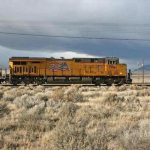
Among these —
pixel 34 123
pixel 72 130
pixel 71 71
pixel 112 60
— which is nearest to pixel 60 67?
pixel 71 71

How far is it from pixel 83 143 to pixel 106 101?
54.7 ft

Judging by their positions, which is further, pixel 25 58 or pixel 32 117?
pixel 25 58

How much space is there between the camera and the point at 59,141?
11.1 meters

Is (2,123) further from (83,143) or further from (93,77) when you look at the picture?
(93,77)

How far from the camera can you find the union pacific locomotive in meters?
62.4

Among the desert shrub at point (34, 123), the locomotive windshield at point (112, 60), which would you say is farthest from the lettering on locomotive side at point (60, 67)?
the desert shrub at point (34, 123)

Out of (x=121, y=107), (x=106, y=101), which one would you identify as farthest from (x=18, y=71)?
(x=121, y=107)

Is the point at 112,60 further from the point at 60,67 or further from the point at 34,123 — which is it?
the point at 34,123

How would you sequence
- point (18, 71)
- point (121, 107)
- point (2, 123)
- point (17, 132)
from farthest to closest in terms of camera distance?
point (18, 71)
point (121, 107)
point (2, 123)
point (17, 132)

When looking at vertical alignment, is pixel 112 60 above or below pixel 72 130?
above

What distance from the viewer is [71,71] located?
6297 cm

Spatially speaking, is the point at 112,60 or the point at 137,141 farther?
the point at 112,60

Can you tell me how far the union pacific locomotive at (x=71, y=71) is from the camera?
205 ft

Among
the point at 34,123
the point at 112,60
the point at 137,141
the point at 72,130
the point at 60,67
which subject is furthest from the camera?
the point at 60,67
